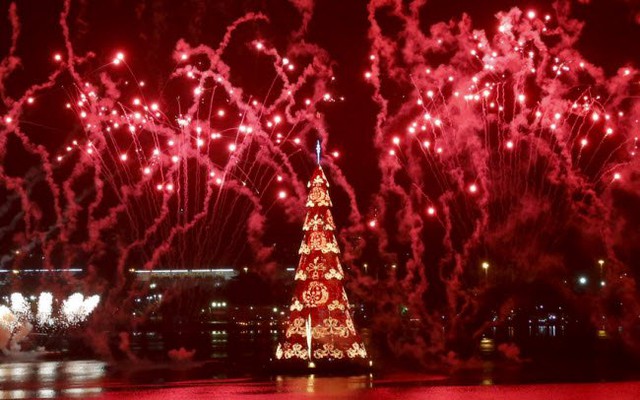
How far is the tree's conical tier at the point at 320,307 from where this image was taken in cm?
2091

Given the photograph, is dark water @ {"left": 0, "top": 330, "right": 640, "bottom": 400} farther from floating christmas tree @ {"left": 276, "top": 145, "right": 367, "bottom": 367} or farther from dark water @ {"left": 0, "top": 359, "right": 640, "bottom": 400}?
floating christmas tree @ {"left": 276, "top": 145, "right": 367, "bottom": 367}

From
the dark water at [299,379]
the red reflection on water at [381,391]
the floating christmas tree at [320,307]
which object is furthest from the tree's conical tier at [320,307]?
the red reflection on water at [381,391]

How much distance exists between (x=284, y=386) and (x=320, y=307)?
133 inches

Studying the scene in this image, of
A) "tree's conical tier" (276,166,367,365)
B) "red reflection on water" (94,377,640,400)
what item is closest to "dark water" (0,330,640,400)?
"red reflection on water" (94,377,640,400)

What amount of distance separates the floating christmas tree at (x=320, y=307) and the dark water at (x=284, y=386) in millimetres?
901

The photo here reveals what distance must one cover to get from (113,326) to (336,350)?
21.1 metres

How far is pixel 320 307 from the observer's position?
2097 centimetres

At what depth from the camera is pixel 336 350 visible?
20.9 metres

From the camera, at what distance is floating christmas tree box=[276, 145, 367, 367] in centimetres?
2091

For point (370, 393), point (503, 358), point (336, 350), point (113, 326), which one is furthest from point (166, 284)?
point (370, 393)

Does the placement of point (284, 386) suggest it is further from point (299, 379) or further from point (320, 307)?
point (320, 307)

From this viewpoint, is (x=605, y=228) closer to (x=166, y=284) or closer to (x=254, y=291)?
(x=254, y=291)

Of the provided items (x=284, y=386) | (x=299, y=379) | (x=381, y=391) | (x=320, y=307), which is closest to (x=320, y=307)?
(x=320, y=307)

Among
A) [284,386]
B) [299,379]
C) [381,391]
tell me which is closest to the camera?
[381,391]
